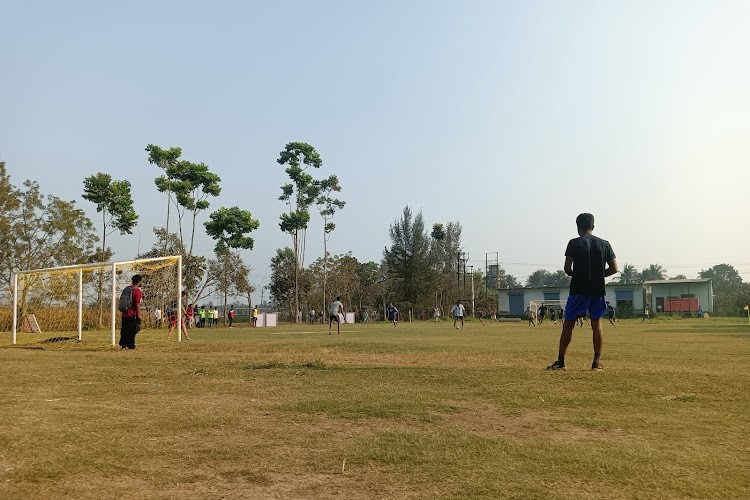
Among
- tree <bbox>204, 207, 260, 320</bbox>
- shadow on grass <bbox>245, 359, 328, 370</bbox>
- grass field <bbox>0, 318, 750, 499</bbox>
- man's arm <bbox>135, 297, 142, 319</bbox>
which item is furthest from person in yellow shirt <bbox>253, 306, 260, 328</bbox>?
grass field <bbox>0, 318, 750, 499</bbox>

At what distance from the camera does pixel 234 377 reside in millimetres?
7883

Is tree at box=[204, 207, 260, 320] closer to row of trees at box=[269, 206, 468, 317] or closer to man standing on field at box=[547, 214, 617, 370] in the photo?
row of trees at box=[269, 206, 468, 317]

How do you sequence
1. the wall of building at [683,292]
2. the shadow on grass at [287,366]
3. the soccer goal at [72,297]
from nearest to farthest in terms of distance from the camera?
the shadow on grass at [287,366] < the soccer goal at [72,297] < the wall of building at [683,292]

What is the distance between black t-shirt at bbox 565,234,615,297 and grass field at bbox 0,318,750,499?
3.65ft

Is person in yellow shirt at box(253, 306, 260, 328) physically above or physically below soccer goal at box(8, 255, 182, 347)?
below

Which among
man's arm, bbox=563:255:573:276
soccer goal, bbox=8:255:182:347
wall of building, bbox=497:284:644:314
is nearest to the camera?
man's arm, bbox=563:255:573:276

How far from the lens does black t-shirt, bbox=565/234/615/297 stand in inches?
323

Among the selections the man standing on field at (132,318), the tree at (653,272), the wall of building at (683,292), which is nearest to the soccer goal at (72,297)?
the man standing on field at (132,318)

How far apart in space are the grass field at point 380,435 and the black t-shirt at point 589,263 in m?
1.11

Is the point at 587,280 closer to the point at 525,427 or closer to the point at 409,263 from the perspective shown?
A: the point at 525,427

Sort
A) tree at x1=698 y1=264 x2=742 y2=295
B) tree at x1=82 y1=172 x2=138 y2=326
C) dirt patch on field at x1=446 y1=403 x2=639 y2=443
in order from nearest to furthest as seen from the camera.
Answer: dirt patch on field at x1=446 y1=403 x2=639 y2=443, tree at x1=82 y1=172 x2=138 y2=326, tree at x1=698 y1=264 x2=742 y2=295

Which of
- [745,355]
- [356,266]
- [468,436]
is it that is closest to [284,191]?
[356,266]

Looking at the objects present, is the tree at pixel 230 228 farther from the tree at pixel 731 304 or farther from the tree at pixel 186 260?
the tree at pixel 731 304

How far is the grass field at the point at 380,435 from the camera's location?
315cm
